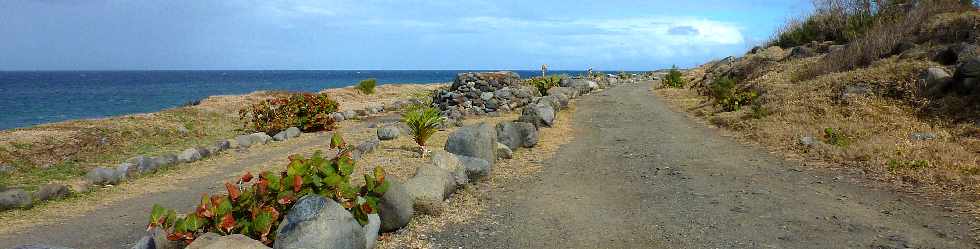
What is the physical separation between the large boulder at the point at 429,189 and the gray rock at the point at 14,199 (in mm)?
5176

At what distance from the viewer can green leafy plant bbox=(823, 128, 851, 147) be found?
1122cm

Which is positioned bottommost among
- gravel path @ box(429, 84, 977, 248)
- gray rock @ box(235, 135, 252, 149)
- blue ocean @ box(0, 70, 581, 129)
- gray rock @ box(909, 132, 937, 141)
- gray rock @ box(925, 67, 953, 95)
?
blue ocean @ box(0, 70, 581, 129)

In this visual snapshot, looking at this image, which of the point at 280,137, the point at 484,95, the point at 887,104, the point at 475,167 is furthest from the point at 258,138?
the point at 887,104

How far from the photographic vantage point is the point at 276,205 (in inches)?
222

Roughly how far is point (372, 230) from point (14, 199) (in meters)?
5.41

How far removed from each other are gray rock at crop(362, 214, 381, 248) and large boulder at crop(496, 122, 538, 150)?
19.7ft

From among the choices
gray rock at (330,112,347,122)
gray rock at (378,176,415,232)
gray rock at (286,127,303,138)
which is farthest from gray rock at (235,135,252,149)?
gray rock at (378,176,415,232)

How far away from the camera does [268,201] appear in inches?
221

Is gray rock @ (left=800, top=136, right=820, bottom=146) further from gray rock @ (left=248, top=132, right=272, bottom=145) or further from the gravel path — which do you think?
gray rock @ (left=248, top=132, right=272, bottom=145)

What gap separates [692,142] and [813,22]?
82.1ft

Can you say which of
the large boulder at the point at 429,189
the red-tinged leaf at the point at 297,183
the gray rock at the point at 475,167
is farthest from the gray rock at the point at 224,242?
the gray rock at the point at 475,167

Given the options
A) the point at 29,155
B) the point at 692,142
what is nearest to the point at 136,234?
the point at 29,155

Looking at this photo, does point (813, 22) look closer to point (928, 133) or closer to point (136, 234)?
point (928, 133)

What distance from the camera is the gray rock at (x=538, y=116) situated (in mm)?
15297
